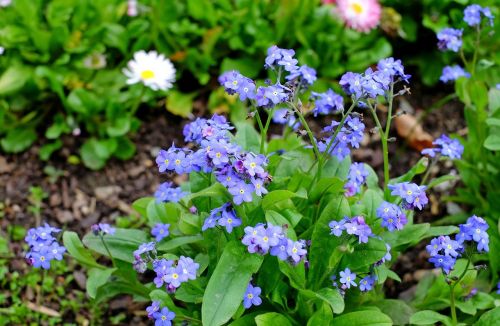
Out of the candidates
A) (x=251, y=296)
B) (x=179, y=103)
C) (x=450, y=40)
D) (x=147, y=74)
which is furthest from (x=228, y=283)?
(x=179, y=103)

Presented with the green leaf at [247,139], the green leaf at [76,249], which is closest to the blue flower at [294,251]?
the green leaf at [247,139]

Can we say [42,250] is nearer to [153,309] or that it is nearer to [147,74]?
[153,309]

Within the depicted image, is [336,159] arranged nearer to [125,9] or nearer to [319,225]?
[319,225]

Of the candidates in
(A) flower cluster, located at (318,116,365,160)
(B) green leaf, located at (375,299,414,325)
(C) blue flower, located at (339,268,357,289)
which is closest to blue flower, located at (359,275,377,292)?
(C) blue flower, located at (339,268,357,289)

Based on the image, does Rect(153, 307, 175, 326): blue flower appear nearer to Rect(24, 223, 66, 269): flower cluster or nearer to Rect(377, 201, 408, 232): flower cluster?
Rect(24, 223, 66, 269): flower cluster

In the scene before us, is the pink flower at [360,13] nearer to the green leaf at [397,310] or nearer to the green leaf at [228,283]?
the green leaf at [397,310]

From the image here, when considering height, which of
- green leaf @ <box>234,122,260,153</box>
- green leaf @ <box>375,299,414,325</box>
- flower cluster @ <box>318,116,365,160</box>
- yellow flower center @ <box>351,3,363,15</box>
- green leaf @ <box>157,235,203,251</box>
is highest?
flower cluster @ <box>318,116,365,160</box>
